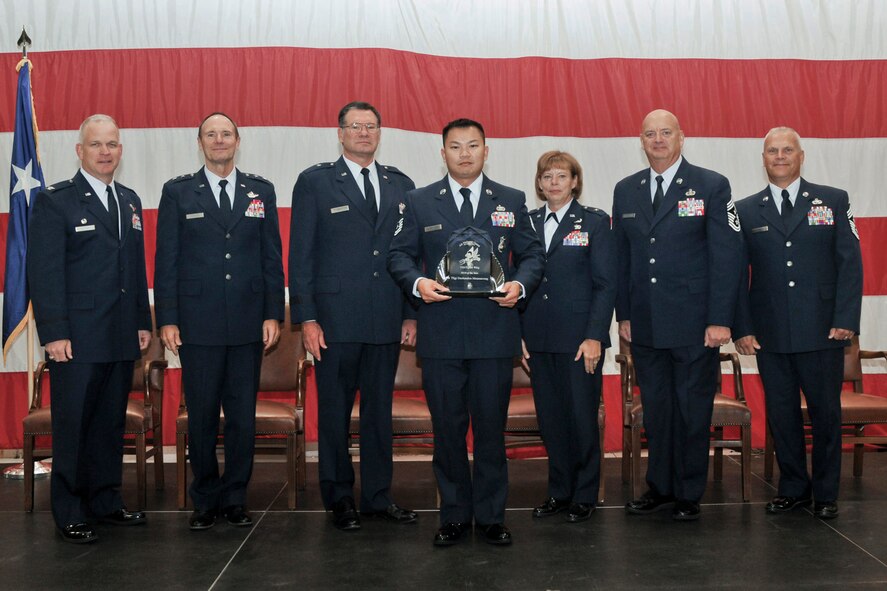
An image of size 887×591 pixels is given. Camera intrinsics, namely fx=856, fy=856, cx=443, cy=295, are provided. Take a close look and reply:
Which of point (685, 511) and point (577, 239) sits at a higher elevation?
point (577, 239)

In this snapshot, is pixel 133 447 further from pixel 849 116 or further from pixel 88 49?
pixel 849 116

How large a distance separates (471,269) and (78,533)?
1916mm

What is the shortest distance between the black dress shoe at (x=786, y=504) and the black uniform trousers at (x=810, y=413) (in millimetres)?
23

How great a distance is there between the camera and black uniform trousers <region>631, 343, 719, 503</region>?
12.1 ft

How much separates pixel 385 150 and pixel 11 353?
8.42 ft

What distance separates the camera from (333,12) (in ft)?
17.0

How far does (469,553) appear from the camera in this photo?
10.5 ft

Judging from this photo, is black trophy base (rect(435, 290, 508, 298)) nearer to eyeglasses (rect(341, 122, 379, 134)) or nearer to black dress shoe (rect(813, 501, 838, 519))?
eyeglasses (rect(341, 122, 379, 134))

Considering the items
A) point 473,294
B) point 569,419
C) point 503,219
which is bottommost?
point 569,419

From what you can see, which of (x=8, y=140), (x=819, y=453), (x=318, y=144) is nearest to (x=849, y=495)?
(x=819, y=453)

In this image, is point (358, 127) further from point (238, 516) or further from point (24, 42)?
point (24, 42)

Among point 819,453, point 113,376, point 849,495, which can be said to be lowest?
point 849,495

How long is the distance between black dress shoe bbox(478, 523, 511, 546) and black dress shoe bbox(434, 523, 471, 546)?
0.33 feet

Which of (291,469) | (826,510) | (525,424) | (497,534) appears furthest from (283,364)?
(826,510)
